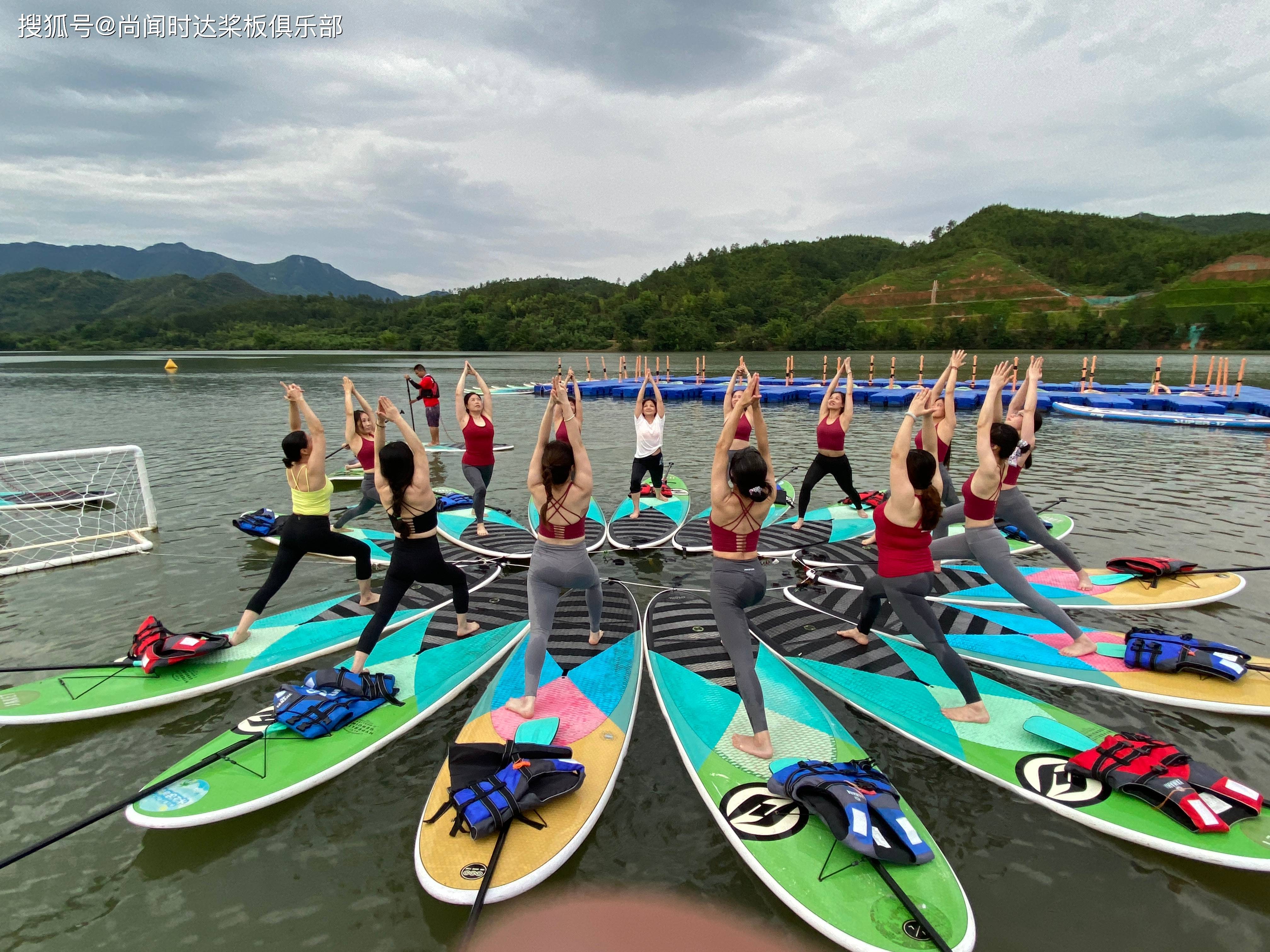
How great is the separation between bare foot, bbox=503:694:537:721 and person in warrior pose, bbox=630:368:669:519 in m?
5.74

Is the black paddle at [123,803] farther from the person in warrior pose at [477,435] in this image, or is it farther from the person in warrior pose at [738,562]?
the person in warrior pose at [477,435]

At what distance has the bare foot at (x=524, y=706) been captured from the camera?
17.0 feet

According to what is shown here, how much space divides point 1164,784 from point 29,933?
7522 millimetres

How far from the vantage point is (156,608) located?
314 inches

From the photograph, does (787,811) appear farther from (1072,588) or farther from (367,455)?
(367,455)

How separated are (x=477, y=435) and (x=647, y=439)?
3066mm

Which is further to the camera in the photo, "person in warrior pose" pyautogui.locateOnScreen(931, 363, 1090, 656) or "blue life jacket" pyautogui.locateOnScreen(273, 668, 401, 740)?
"person in warrior pose" pyautogui.locateOnScreen(931, 363, 1090, 656)

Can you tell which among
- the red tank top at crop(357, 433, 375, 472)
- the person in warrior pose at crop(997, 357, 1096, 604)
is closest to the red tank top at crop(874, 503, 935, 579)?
the person in warrior pose at crop(997, 357, 1096, 604)

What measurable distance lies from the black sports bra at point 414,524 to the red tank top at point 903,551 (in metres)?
4.15

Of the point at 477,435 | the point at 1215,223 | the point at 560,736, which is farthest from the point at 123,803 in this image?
the point at 1215,223

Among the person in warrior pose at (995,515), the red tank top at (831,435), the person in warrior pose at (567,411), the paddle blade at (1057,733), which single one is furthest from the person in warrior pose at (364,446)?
the paddle blade at (1057,733)

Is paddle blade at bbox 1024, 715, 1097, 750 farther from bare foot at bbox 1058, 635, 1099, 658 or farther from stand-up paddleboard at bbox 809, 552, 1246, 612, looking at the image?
stand-up paddleboard at bbox 809, 552, 1246, 612

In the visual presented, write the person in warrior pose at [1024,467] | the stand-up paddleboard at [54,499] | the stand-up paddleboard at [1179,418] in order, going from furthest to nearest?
the stand-up paddleboard at [1179,418] → the stand-up paddleboard at [54,499] → the person in warrior pose at [1024,467]

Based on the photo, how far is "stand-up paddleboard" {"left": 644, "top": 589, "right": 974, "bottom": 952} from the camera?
10.8ft
